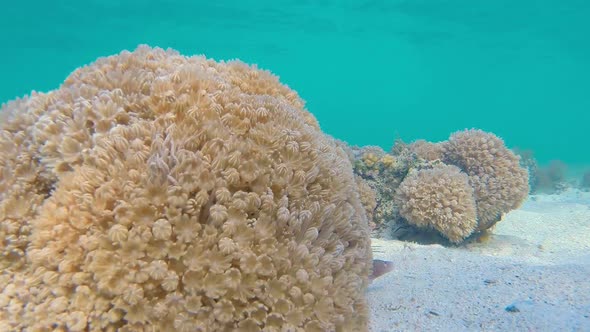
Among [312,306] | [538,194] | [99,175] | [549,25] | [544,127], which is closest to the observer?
[99,175]

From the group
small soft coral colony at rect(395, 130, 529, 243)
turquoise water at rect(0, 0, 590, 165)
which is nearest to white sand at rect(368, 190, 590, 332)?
small soft coral colony at rect(395, 130, 529, 243)

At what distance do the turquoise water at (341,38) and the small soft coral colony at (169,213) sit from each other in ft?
46.4

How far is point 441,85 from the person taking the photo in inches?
4833

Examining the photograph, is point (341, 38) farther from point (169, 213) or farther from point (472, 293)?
point (169, 213)

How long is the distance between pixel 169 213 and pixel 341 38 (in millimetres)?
66124

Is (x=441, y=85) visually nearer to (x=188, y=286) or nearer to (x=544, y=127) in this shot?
(x=544, y=127)

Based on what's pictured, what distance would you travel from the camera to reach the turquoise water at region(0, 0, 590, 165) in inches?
1802

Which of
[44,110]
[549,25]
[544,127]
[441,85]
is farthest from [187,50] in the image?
[544,127]

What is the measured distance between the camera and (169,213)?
232cm

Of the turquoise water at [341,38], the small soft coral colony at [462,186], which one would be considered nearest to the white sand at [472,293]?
the small soft coral colony at [462,186]

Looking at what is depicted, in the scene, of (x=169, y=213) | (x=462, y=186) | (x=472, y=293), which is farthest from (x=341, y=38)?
(x=169, y=213)

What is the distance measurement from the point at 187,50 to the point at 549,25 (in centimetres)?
5295

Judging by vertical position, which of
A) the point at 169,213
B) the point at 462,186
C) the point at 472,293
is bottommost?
the point at 472,293

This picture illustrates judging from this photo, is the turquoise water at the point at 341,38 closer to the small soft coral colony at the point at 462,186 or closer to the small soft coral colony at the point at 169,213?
the small soft coral colony at the point at 462,186
